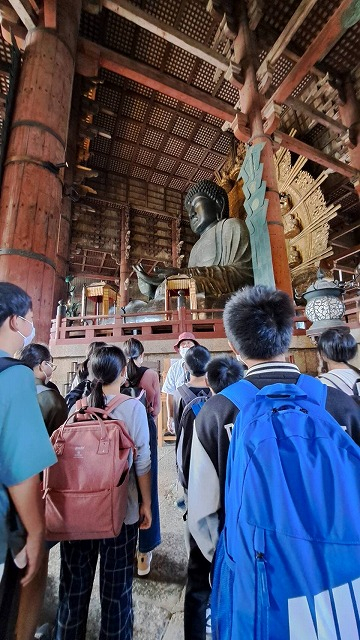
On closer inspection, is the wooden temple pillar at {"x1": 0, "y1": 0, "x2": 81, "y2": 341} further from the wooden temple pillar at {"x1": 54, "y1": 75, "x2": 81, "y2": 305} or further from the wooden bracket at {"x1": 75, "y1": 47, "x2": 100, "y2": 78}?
the wooden temple pillar at {"x1": 54, "y1": 75, "x2": 81, "y2": 305}

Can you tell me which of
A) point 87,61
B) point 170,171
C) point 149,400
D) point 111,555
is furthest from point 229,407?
point 170,171

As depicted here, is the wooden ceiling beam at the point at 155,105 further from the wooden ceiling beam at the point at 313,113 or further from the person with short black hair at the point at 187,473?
the person with short black hair at the point at 187,473

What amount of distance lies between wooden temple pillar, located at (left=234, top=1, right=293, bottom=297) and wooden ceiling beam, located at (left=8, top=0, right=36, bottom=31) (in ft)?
9.61

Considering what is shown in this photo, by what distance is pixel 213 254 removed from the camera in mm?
7125

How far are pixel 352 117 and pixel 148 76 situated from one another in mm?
4488

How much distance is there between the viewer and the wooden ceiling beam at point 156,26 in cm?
411

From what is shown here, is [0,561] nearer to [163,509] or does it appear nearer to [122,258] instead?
[163,509]

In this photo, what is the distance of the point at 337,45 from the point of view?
604 centimetres

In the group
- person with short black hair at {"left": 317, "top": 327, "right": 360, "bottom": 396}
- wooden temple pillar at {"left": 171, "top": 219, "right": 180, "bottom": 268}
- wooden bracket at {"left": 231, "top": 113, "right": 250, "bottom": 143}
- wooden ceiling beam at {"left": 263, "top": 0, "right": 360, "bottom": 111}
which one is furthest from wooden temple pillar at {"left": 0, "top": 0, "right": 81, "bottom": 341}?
wooden temple pillar at {"left": 171, "top": 219, "right": 180, "bottom": 268}

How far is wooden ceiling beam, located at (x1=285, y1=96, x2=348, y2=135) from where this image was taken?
16.8 feet

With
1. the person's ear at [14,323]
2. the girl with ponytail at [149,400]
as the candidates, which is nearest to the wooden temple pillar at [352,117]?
the girl with ponytail at [149,400]

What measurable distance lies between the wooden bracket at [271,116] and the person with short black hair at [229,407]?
4727 mm

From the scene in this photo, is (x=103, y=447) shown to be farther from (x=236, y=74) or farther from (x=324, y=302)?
(x=236, y=74)

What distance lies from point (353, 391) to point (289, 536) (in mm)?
905
